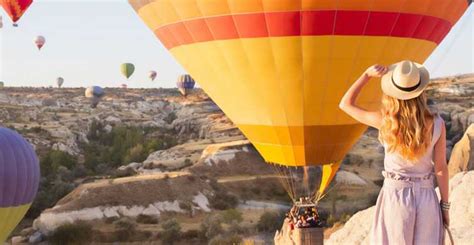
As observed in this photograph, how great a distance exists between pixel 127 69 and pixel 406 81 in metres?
59.8

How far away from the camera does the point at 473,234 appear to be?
7016 millimetres

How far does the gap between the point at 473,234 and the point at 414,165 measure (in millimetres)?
4140

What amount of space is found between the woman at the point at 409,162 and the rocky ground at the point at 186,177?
17.5m

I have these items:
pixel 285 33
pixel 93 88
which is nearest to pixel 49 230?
pixel 285 33

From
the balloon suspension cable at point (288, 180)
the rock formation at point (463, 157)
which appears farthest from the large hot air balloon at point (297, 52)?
the rock formation at point (463, 157)

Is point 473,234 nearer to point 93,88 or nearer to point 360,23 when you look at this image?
point 360,23

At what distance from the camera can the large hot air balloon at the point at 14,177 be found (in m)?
16.5

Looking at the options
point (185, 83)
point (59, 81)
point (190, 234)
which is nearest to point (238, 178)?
point (190, 234)

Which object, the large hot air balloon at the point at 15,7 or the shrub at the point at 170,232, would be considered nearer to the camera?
the shrub at the point at 170,232

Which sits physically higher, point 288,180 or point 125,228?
point 288,180

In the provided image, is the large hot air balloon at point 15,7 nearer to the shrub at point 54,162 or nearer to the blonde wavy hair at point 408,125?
the shrub at point 54,162

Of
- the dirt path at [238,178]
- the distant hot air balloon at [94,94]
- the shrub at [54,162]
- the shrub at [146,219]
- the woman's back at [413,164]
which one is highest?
the distant hot air balloon at [94,94]

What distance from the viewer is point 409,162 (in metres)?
3.44

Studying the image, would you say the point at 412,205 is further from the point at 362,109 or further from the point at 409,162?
the point at 362,109
